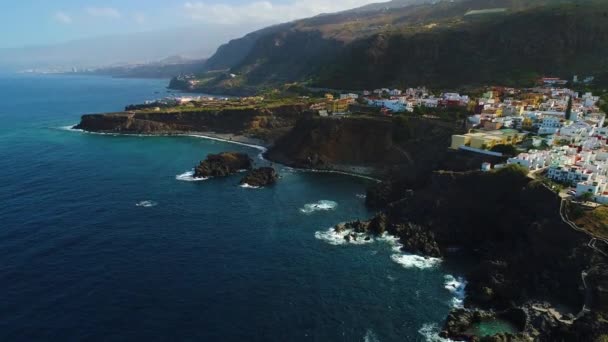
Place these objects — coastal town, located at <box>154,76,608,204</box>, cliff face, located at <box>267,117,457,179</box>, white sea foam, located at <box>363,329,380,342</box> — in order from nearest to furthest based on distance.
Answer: white sea foam, located at <box>363,329,380,342</box> → coastal town, located at <box>154,76,608,204</box> → cliff face, located at <box>267,117,457,179</box>

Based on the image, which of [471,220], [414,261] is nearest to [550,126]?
[471,220]

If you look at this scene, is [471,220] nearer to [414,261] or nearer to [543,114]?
[414,261]

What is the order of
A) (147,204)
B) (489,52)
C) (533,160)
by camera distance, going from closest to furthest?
(533,160) < (147,204) < (489,52)

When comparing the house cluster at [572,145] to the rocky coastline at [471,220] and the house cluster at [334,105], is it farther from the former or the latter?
the house cluster at [334,105]

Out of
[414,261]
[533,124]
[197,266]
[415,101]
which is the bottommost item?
[414,261]

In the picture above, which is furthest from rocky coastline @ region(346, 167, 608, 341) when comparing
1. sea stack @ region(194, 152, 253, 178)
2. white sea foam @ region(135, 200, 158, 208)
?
sea stack @ region(194, 152, 253, 178)

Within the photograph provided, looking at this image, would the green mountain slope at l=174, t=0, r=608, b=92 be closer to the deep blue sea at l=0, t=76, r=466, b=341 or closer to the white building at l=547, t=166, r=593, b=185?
the white building at l=547, t=166, r=593, b=185

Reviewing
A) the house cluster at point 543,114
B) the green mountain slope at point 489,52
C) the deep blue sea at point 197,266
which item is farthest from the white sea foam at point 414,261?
A: the green mountain slope at point 489,52
